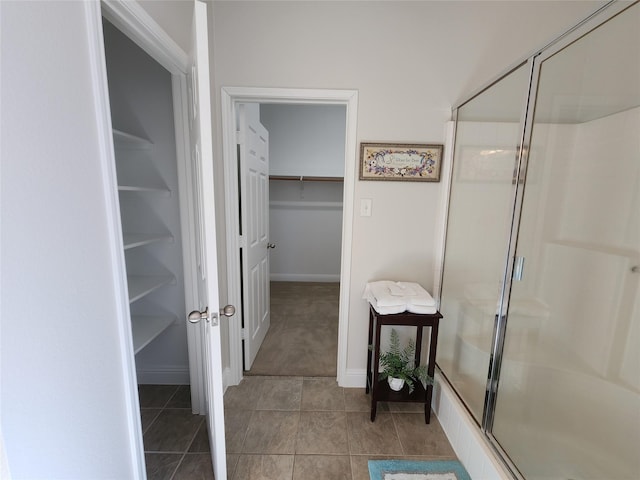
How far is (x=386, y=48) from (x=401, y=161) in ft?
2.32

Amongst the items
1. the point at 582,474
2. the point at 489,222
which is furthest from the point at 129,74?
the point at 582,474

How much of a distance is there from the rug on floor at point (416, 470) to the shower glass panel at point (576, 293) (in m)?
0.29

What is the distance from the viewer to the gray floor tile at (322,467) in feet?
4.51

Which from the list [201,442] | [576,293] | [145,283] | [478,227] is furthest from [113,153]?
[576,293]

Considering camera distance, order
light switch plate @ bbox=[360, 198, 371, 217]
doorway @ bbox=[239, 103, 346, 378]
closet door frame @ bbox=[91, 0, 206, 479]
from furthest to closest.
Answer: doorway @ bbox=[239, 103, 346, 378]
light switch plate @ bbox=[360, 198, 371, 217]
closet door frame @ bbox=[91, 0, 206, 479]

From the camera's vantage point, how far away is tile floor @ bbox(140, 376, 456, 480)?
55.8 inches

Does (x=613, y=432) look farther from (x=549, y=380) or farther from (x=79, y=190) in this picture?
(x=79, y=190)

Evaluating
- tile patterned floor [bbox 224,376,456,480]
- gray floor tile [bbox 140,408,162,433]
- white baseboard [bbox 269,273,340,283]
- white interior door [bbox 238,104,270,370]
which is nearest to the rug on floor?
tile patterned floor [bbox 224,376,456,480]

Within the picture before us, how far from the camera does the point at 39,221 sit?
2.35 feet

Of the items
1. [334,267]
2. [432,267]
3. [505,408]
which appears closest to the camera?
[505,408]

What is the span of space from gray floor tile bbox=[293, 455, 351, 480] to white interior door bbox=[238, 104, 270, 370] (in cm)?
90

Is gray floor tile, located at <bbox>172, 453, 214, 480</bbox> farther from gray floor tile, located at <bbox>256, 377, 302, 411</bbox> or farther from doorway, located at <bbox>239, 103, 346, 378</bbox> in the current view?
doorway, located at <bbox>239, 103, 346, 378</bbox>

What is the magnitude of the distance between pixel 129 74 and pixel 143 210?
86 cm

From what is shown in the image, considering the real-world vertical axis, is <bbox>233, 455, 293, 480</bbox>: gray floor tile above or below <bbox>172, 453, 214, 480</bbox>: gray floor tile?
below
